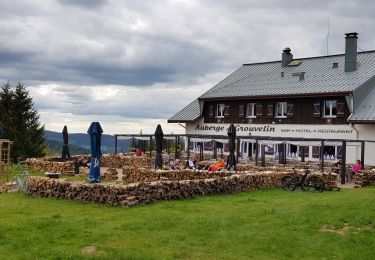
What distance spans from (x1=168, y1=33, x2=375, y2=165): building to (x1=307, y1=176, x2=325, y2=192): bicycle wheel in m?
9.18

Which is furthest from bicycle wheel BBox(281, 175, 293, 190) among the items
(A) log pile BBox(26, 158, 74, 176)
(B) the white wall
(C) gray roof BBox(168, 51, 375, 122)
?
(C) gray roof BBox(168, 51, 375, 122)

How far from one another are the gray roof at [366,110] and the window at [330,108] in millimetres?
1658

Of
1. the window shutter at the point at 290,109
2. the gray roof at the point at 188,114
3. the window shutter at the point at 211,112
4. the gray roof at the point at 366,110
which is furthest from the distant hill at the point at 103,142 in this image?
the gray roof at the point at 366,110

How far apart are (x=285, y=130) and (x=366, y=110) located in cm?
637

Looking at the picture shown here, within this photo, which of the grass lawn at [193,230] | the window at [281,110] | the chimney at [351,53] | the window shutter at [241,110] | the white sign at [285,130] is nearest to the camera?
the grass lawn at [193,230]

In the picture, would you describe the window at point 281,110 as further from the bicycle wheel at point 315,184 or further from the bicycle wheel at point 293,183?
the bicycle wheel at point 293,183

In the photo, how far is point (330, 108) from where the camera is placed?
33.5m

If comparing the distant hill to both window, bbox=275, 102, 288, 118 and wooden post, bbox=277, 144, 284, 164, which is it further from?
window, bbox=275, 102, 288, 118

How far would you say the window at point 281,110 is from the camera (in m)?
36.4

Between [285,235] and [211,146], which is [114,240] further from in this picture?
[211,146]

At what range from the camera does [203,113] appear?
42469 millimetres

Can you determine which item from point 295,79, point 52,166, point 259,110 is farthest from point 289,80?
point 52,166

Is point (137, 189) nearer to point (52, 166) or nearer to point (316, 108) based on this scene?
point (52, 166)

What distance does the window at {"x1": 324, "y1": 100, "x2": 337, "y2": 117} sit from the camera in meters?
33.2
